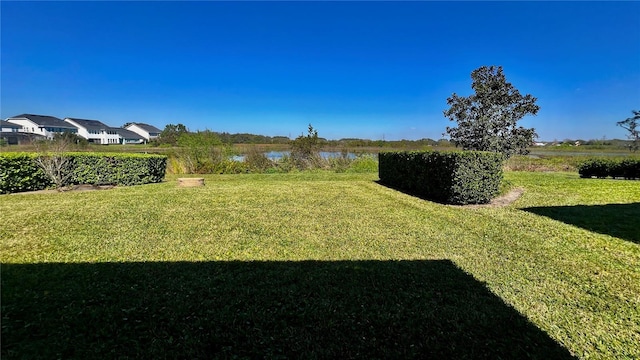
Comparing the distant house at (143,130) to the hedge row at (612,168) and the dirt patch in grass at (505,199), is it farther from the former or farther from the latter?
the hedge row at (612,168)

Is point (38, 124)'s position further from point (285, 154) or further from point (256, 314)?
point (256, 314)

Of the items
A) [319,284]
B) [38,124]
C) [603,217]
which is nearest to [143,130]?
[38,124]

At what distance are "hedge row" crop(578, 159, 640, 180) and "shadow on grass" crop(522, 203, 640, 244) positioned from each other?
6.86 metres

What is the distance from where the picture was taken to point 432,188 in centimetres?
875

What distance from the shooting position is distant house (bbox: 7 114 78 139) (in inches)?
2036

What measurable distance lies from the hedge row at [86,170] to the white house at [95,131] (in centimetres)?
6124

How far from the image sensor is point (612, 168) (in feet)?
41.5

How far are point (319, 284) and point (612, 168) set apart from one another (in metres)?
15.6

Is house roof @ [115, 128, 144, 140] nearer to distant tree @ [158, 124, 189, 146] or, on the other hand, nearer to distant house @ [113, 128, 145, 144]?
distant house @ [113, 128, 145, 144]

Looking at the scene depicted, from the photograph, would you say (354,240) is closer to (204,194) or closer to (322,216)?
(322,216)

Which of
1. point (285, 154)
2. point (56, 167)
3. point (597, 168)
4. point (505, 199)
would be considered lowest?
point (505, 199)

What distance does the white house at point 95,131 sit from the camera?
60.5 metres

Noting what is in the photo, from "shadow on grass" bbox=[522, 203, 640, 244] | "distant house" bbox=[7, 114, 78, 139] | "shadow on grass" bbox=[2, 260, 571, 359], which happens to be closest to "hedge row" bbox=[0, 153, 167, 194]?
"shadow on grass" bbox=[2, 260, 571, 359]

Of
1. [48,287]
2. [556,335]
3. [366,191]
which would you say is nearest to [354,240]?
[556,335]
